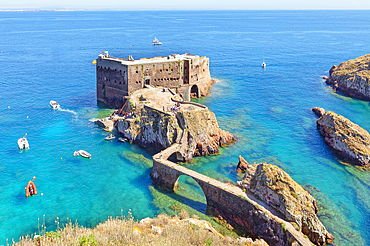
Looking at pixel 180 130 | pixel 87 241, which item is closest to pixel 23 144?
pixel 180 130

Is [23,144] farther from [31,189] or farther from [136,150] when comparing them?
[136,150]

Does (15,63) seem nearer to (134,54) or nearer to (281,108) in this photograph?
(134,54)

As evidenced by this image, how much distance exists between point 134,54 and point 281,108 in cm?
7920

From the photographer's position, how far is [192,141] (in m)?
57.2

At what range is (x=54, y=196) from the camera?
1822 inches

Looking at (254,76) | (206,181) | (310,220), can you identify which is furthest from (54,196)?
(254,76)

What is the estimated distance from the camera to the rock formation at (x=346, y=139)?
5697 centimetres

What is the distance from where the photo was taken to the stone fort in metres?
78.0

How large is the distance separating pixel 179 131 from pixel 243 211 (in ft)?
71.4

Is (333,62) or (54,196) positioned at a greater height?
(333,62)

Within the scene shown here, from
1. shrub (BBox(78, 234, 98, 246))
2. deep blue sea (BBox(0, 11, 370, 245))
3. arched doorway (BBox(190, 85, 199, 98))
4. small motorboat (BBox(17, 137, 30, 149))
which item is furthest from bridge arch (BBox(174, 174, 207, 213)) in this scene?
arched doorway (BBox(190, 85, 199, 98))

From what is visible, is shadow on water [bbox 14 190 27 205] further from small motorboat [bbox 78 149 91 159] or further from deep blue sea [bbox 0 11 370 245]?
small motorboat [bbox 78 149 91 159]

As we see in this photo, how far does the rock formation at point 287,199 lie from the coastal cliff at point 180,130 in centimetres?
1547

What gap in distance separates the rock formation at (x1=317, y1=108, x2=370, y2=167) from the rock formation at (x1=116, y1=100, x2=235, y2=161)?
64.8 feet
